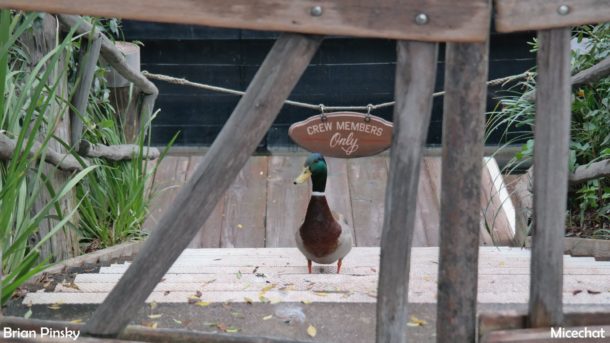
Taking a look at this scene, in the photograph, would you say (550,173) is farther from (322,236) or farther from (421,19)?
(322,236)

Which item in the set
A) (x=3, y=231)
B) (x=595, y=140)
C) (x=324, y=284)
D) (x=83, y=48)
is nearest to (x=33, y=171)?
(x=3, y=231)

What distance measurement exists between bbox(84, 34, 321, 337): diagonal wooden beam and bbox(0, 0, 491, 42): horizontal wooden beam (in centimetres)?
5

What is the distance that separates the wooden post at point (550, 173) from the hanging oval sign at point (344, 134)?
7.20ft

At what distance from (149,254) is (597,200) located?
2.69 metres

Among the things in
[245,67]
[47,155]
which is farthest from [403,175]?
[245,67]

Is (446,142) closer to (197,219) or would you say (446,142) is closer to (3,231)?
(197,219)

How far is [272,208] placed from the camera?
17.9 feet

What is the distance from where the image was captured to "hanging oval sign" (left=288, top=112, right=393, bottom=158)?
393cm

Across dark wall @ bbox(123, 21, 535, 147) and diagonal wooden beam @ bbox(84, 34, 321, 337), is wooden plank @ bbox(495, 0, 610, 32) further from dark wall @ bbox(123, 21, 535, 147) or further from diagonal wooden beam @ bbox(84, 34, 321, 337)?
dark wall @ bbox(123, 21, 535, 147)

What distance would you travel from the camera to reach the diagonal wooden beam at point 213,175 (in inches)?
65.3

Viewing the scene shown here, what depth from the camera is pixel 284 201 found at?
5543mm

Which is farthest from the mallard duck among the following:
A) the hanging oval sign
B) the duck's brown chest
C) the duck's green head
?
the hanging oval sign

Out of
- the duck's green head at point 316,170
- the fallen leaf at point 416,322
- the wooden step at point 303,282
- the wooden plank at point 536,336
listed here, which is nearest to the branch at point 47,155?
the wooden step at point 303,282

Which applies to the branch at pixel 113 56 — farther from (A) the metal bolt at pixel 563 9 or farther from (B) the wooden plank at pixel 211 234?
(A) the metal bolt at pixel 563 9
